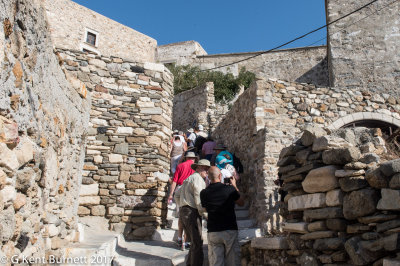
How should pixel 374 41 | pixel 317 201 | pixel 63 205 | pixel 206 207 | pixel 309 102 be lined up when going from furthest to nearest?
pixel 374 41, pixel 309 102, pixel 206 207, pixel 63 205, pixel 317 201

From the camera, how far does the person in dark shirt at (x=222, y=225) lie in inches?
154

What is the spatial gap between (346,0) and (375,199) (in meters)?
10.9

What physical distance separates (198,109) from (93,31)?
11922 millimetres

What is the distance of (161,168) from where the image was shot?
6.34 m

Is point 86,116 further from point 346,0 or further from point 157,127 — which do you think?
point 346,0

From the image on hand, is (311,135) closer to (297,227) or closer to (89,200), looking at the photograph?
(297,227)

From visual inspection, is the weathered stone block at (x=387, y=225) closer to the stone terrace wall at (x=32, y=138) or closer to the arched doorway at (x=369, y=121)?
the stone terrace wall at (x=32, y=138)

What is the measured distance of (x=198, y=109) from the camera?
598 inches

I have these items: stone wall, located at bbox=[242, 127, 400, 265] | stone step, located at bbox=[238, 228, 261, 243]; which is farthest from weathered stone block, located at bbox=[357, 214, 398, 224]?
stone step, located at bbox=[238, 228, 261, 243]

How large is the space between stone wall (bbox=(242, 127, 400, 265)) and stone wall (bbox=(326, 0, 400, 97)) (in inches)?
317

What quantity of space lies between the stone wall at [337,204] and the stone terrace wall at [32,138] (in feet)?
7.92

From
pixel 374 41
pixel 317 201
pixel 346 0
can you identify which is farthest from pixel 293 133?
pixel 346 0

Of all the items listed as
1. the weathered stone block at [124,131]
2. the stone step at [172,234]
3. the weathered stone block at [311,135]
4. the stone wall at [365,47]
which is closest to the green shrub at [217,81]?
the stone wall at [365,47]

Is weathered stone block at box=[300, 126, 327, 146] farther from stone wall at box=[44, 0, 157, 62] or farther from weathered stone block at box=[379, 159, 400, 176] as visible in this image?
stone wall at box=[44, 0, 157, 62]
